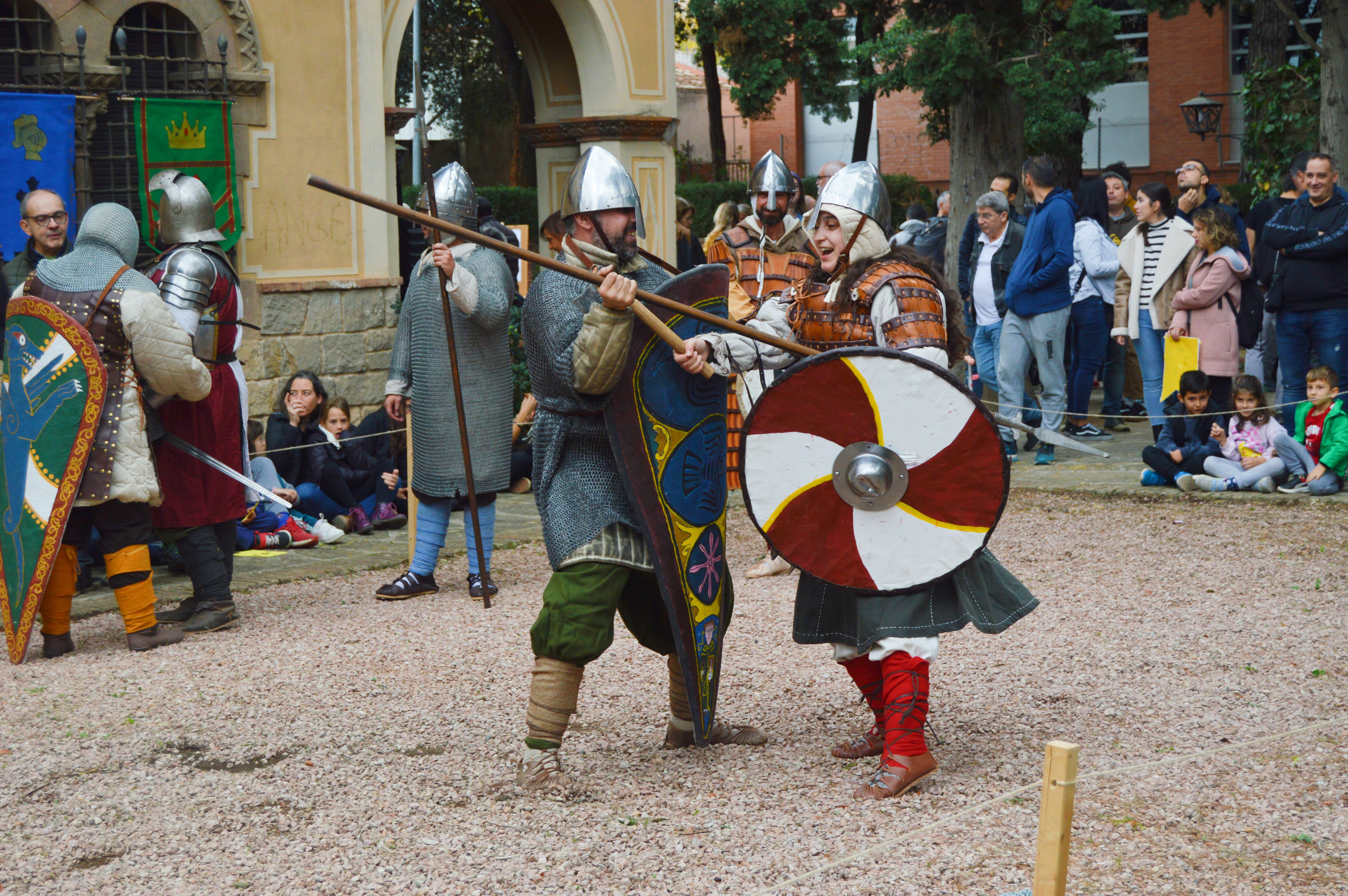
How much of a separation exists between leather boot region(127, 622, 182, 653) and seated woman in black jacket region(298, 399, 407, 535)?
220 cm

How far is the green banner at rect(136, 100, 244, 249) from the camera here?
25.3 ft

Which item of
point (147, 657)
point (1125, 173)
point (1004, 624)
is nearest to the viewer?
point (1004, 624)

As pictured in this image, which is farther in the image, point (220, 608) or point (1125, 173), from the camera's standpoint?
point (1125, 173)

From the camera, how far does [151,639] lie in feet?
16.3

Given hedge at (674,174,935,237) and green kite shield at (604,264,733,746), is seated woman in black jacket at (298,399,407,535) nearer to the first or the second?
green kite shield at (604,264,733,746)

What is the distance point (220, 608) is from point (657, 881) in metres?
2.96

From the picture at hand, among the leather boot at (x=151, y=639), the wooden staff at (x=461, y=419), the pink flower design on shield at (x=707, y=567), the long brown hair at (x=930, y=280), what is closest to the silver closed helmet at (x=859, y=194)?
the long brown hair at (x=930, y=280)

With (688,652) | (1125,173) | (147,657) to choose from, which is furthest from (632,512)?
(1125,173)

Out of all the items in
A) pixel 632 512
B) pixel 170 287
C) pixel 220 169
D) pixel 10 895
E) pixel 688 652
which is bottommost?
pixel 10 895

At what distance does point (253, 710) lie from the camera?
4207 millimetres

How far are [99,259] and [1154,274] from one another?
6.07 meters

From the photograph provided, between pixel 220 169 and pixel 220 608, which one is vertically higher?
pixel 220 169

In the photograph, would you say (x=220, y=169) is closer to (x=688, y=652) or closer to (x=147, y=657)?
(x=147, y=657)

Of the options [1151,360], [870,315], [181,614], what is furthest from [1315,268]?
[181,614]
